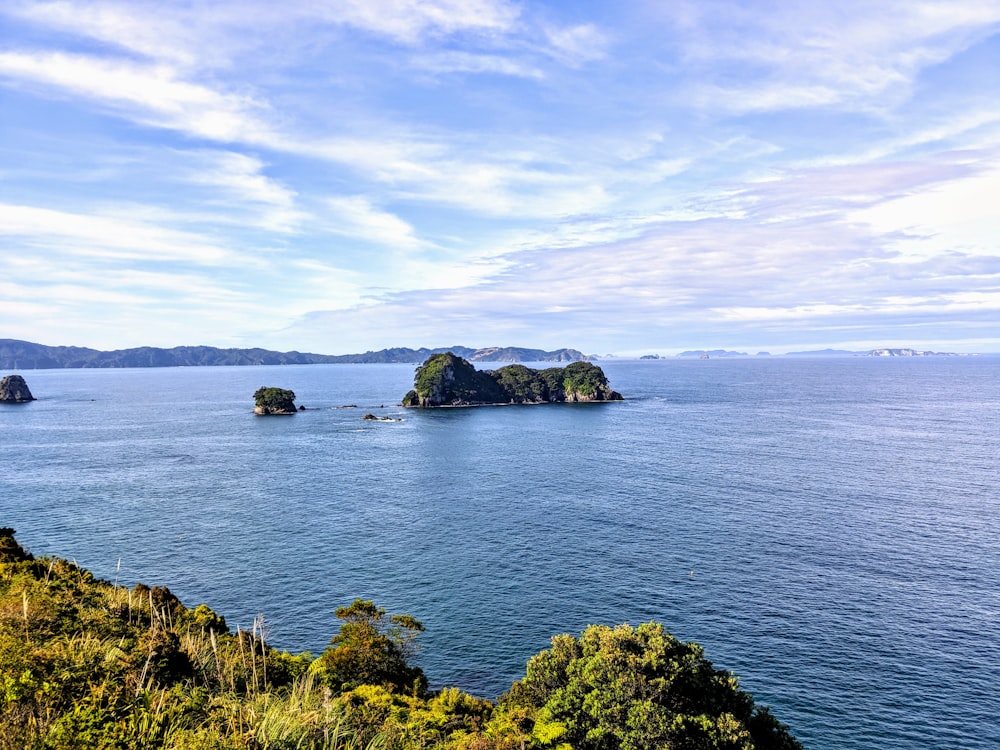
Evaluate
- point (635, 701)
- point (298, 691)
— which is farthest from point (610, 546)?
point (298, 691)

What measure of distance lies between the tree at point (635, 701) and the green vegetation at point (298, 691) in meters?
0.07

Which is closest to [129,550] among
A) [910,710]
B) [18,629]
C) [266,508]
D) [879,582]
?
[266,508]

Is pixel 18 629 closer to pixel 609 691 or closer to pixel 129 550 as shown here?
pixel 609 691

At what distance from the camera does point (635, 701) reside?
97.9 feet

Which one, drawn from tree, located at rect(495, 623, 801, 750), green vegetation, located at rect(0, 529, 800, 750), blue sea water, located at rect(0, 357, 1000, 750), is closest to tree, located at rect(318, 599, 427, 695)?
green vegetation, located at rect(0, 529, 800, 750)

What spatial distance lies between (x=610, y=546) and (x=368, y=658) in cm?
3804

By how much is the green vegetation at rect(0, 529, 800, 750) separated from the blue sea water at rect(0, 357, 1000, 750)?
9529 millimetres

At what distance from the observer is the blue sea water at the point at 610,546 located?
4688 cm

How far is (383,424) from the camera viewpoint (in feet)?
594

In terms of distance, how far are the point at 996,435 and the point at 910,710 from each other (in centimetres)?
12871

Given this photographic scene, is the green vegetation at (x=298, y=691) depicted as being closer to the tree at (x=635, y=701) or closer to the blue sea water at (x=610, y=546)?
the tree at (x=635, y=701)

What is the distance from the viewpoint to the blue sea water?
4688 cm

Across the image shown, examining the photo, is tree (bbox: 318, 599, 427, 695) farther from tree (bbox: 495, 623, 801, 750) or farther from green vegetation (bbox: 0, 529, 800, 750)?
tree (bbox: 495, 623, 801, 750)

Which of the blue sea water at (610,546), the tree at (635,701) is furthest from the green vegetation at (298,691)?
the blue sea water at (610,546)
